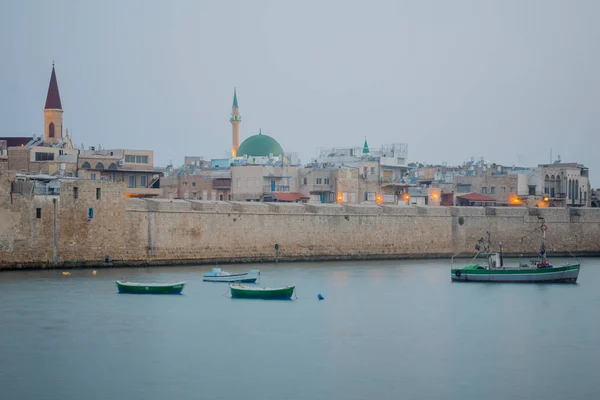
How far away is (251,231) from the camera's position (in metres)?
46.2

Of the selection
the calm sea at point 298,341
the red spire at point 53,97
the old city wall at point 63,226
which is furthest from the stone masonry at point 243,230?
the red spire at point 53,97

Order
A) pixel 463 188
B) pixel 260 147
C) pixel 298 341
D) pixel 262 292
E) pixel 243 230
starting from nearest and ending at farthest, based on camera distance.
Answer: pixel 298 341, pixel 262 292, pixel 243 230, pixel 463 188, pixel 260 147

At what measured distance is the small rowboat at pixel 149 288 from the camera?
33.8 meters

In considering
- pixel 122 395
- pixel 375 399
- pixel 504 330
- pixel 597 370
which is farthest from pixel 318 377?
pixel 504 330

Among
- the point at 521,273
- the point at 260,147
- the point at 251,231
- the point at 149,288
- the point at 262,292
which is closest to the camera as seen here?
the point at 262,292

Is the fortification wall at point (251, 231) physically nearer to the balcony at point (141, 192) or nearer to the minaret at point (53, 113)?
the balcony at point (141, 192)

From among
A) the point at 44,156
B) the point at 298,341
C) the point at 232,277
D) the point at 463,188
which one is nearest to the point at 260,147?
the point at 463,188

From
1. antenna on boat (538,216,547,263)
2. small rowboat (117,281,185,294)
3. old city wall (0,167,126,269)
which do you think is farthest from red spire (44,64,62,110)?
small rowboat (117,281,185,294)

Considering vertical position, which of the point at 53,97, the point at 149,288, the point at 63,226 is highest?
the point at 53,97

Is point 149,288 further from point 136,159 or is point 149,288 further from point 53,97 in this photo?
point 53,97

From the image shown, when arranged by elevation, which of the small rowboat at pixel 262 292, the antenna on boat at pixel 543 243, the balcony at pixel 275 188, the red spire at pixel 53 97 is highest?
the red spire at pixel 53 97

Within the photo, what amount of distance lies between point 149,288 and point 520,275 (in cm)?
1513

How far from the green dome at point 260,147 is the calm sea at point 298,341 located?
31.3m

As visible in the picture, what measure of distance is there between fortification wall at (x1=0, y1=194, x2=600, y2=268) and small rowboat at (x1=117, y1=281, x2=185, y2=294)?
5.97 meters
